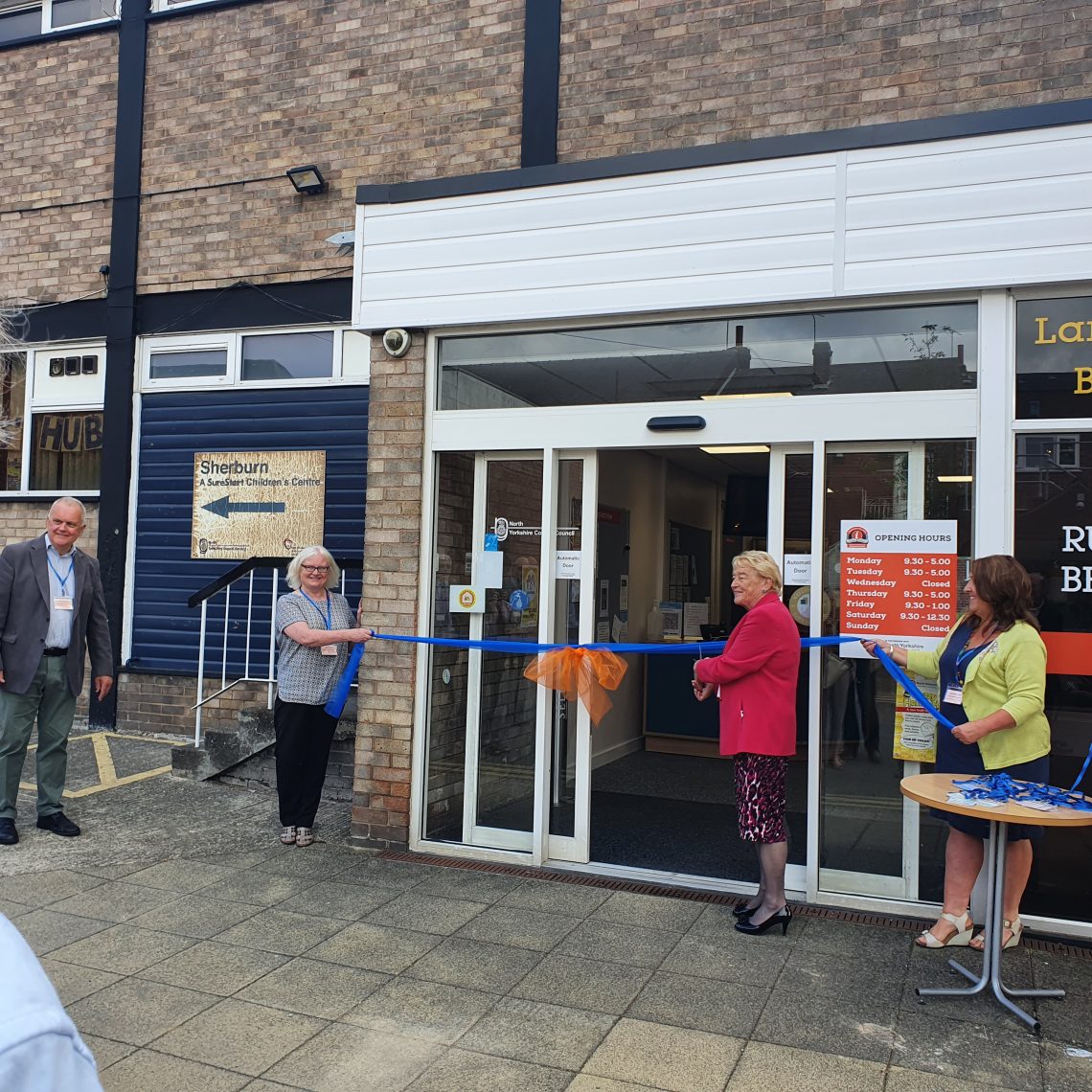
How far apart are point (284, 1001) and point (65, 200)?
857 cm

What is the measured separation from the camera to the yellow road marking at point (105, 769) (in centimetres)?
724

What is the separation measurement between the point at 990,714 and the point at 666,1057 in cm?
199

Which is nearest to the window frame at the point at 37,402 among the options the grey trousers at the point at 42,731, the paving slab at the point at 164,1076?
the grey trousers at the point at 42,731

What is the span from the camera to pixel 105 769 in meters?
7.87

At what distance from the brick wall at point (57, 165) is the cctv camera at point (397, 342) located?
5.04 m

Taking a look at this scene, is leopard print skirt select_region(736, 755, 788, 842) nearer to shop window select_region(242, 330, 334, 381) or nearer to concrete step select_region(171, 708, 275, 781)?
concrete step select_region(171, 708, 275, 781)

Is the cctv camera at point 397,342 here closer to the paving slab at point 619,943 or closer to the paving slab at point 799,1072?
the paving slab at point 619,943

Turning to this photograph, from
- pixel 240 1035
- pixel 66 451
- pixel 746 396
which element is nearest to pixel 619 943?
pixel 240 1035

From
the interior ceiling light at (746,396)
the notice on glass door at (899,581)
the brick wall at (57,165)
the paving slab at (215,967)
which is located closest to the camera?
the paving slab at (215,967)

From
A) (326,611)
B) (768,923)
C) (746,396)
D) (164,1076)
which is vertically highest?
(746,396)

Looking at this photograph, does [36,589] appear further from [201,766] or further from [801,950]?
[801,950]

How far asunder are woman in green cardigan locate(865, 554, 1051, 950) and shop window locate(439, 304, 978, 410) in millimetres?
1188

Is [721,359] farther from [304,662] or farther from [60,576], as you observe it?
[60,576]

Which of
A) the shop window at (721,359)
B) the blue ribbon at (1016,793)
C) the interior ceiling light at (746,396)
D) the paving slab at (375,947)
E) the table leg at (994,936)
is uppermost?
the shop window at (721,359)
